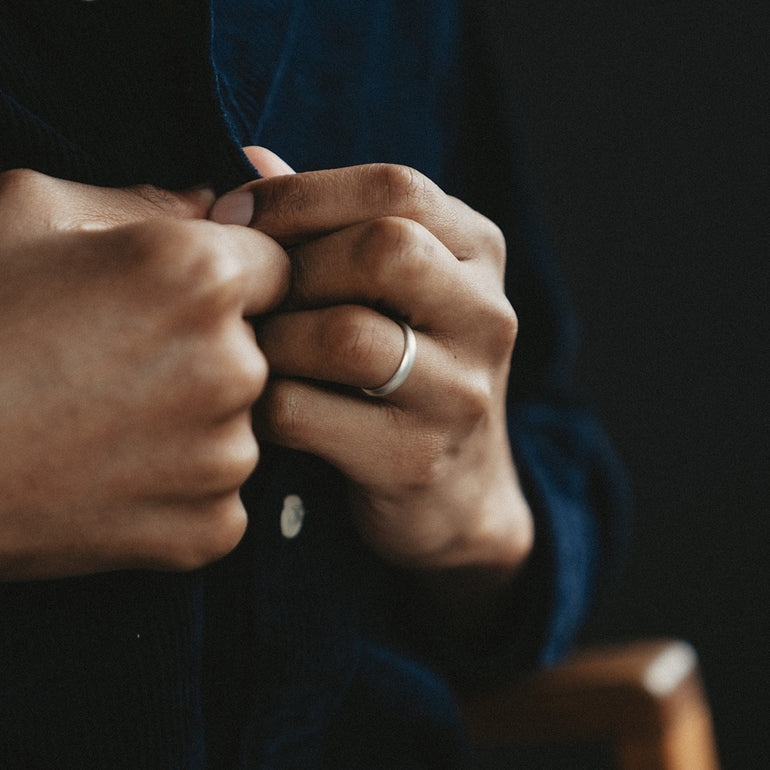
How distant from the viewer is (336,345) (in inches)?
13.5

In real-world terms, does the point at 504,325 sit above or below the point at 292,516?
above

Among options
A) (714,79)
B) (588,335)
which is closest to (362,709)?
(588,335)

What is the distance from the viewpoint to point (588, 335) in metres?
1.10

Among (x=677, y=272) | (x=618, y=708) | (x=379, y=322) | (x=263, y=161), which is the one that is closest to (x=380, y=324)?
(x=379, y=322)

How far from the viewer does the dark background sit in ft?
3.28

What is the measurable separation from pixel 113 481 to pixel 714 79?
3.18 ft

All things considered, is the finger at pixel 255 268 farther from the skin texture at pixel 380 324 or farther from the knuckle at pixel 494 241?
the knuckle at pixel 494 241

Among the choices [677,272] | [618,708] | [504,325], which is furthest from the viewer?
[677,272]

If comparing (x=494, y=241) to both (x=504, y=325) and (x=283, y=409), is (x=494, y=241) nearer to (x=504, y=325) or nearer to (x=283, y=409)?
(x=504, y=325)

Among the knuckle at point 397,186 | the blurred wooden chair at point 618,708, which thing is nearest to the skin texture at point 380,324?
the knuckle at point 397,186

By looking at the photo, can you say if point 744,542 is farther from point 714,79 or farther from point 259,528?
point 259,528

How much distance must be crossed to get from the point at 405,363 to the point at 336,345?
0.12ft

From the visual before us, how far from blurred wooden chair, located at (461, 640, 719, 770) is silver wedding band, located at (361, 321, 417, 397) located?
41 centimetres

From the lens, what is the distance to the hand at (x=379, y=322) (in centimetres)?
35
